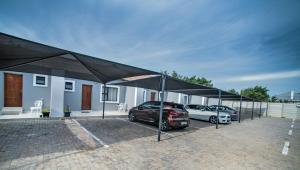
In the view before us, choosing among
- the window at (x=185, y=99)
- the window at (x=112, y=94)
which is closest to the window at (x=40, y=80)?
the window at (x=112, y=94)

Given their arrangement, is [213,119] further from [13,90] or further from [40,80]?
[13,90]

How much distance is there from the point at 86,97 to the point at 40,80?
3097 mm

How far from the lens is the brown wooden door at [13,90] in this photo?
26.5ft

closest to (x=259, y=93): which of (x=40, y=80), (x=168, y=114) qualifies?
(x=168, y=114)

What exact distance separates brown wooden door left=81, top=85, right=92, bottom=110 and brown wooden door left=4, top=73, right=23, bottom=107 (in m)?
3.50

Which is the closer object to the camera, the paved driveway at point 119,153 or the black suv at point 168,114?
the paved driveway at point 119,153

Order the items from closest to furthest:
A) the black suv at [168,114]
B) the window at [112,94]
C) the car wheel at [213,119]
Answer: the black suv at [168,114]
the car wheel at [213,119]
the window at [112,94]

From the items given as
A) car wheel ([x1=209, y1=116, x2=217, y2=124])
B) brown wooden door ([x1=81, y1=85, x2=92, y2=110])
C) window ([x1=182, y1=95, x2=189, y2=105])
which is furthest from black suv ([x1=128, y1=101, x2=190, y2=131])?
window ([x1=182, y1=95, x2=189, y2=105])

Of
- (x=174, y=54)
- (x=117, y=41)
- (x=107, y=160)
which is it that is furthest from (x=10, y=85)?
(x=174, y=54)

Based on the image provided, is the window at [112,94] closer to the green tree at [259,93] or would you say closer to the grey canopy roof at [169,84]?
the grey canopy roof at [169,84]

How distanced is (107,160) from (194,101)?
63.5 feet

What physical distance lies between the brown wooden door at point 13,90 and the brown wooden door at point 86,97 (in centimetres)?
350

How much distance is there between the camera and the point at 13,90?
8250mm

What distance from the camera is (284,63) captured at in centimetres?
Answer: 1691
